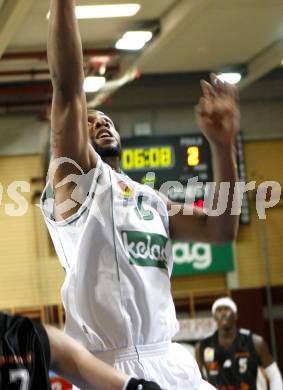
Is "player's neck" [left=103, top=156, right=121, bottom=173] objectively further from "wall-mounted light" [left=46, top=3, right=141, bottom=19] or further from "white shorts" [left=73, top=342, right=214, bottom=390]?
"wall-mounted light" [left=46, top=3, right=141, bottom=19]

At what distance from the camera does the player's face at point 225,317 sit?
11375 mm

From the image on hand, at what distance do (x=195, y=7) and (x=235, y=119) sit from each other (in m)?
6.05

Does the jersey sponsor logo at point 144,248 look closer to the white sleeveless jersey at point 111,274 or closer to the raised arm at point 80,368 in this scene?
the white sleeveless jersey at point 111,274

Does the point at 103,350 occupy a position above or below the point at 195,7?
below

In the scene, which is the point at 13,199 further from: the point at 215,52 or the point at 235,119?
the point at 235,119

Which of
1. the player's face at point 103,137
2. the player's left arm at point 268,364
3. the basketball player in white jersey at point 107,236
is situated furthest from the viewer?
the player's left arm at point 268,364

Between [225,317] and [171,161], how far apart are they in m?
2.87

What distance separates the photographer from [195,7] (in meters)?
10.1

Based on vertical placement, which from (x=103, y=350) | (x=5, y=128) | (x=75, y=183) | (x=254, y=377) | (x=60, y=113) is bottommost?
(x=254, y=377)

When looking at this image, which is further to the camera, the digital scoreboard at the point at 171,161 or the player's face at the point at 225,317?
the digital scoreboard at the point at 171,161

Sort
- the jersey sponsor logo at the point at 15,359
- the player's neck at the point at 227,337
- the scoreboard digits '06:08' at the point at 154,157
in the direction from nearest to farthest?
the jersey sponsor logo at the point at 15,359 → the player's neck at the point at 227,337 → the scoreboard digits '06:08' at the point at 154,157

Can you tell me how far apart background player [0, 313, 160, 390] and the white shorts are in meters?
1.28

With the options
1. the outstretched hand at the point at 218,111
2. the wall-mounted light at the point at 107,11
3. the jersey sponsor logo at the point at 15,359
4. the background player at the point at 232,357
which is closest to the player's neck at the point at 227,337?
the background player at the point at 232,357

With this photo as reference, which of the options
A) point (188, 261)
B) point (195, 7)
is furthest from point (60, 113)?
point (188, 261)
